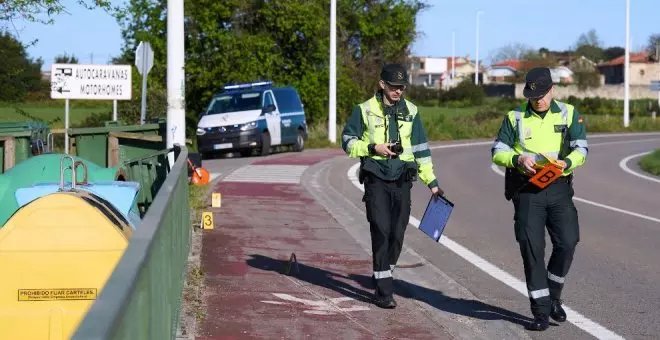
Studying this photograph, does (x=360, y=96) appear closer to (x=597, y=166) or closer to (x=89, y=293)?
(x=597, y=166)

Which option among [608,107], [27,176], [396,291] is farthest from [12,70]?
[608,107]

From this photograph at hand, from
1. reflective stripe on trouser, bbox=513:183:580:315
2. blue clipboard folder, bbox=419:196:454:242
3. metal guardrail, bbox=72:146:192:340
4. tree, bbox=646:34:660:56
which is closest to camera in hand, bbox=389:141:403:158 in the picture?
blue clipboard folder, bbox=419:196:454:242

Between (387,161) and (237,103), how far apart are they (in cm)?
2282

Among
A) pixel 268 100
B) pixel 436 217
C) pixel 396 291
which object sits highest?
pixel 268 100

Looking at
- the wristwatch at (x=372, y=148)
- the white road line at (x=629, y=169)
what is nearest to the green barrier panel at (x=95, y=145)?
the wristwatch at (x=372, y=148)

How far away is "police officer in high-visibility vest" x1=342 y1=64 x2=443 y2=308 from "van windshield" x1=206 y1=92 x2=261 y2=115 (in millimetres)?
22185

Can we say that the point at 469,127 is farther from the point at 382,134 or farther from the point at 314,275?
the point at 382,134

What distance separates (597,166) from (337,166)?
7.16 meters

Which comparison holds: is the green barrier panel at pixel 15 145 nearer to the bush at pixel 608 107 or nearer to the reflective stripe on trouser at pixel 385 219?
the reflective stripe on trouser at pixel 385 219

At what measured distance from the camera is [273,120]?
31.5 meters

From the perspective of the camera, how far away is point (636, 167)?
3008 cm

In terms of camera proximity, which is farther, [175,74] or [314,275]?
[175,74]

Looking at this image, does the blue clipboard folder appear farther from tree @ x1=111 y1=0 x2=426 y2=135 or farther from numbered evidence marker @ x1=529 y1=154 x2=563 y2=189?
tree @ x1=111 y1=0 x2=426 y2=135

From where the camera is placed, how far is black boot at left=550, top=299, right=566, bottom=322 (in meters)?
8.65
